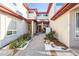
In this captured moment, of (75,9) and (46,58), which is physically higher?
(75,9)

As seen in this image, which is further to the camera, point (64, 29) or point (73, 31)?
point (64, 29)

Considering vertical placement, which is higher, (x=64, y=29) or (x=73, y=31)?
(x=64, y=29)

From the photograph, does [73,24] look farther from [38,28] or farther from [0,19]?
[38,28]

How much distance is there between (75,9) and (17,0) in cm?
491

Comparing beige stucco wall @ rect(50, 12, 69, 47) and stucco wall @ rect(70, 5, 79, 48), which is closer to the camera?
stucco wall @ rect(70, 5, 79, 48)

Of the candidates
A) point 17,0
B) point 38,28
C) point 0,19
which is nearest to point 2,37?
point 0,19

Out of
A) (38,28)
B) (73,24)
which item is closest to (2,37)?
(73,24)

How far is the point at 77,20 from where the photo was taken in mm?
10742

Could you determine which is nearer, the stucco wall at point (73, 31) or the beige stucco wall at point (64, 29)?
the stucco wall at point (73, 31)

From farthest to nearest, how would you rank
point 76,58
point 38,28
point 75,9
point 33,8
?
point 38,28 < point 33,8 < point 75,9 < point 76,58

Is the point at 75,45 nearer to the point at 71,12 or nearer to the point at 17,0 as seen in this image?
the point at 71,12

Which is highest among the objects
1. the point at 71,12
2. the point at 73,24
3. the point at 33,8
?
the point at 33,8

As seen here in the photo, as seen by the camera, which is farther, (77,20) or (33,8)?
(33,8)

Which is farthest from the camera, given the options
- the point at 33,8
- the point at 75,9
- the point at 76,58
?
the point at 33,8
